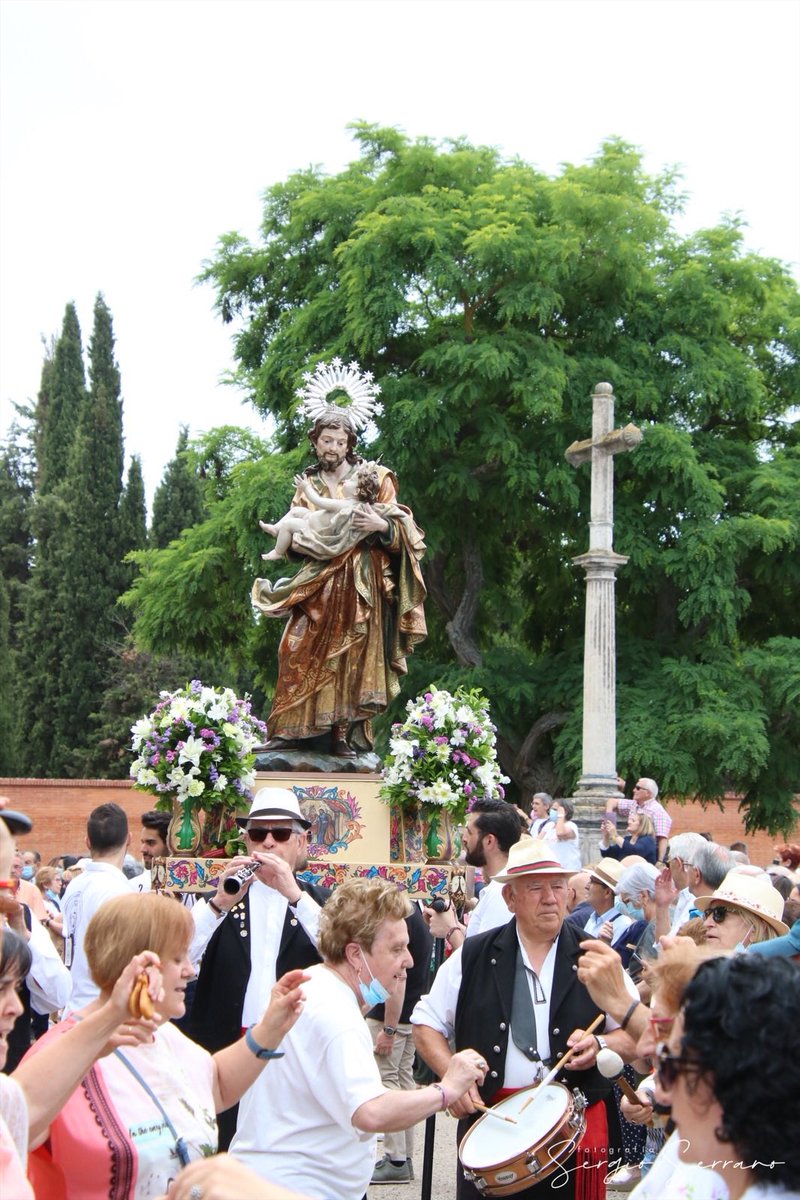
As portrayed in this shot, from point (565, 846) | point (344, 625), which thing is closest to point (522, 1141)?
point (344, 625)

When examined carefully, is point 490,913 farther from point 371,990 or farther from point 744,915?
point 371,990

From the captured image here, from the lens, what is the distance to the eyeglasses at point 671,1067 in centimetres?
278

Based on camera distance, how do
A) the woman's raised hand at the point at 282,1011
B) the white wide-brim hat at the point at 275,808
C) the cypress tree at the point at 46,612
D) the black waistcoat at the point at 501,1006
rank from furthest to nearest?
the cypress tree at the point at 46,612, the white wide-brim hat at the point at 275,808, the black waistcoat at the point at 501,1006, the woman's raised hand at the point at 282,1011

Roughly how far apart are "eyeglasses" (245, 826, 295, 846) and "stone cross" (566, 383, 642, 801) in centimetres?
1361

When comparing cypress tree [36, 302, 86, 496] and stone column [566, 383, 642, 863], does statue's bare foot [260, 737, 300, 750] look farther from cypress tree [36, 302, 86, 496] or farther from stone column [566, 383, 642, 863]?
cypress tree [36, 302, 86, 496]

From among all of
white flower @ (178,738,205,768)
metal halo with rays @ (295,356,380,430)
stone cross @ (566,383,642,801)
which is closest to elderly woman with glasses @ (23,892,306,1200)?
white flower @ (178,738,205,768)

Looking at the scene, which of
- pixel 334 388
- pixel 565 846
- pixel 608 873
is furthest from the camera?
pixel 565 846

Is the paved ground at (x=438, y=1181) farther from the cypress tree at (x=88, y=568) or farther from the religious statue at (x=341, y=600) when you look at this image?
the cypress tree at (x=88, y=568)

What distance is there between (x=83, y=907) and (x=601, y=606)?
48.1 feet

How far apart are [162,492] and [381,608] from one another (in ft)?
114

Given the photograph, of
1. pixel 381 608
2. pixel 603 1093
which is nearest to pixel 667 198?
pixel 381 608

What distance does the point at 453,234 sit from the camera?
25.3 metres

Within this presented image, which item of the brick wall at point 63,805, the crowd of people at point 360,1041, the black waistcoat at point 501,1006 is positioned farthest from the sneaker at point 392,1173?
the brick wall at point 63,805

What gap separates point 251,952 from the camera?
20.4 ft
